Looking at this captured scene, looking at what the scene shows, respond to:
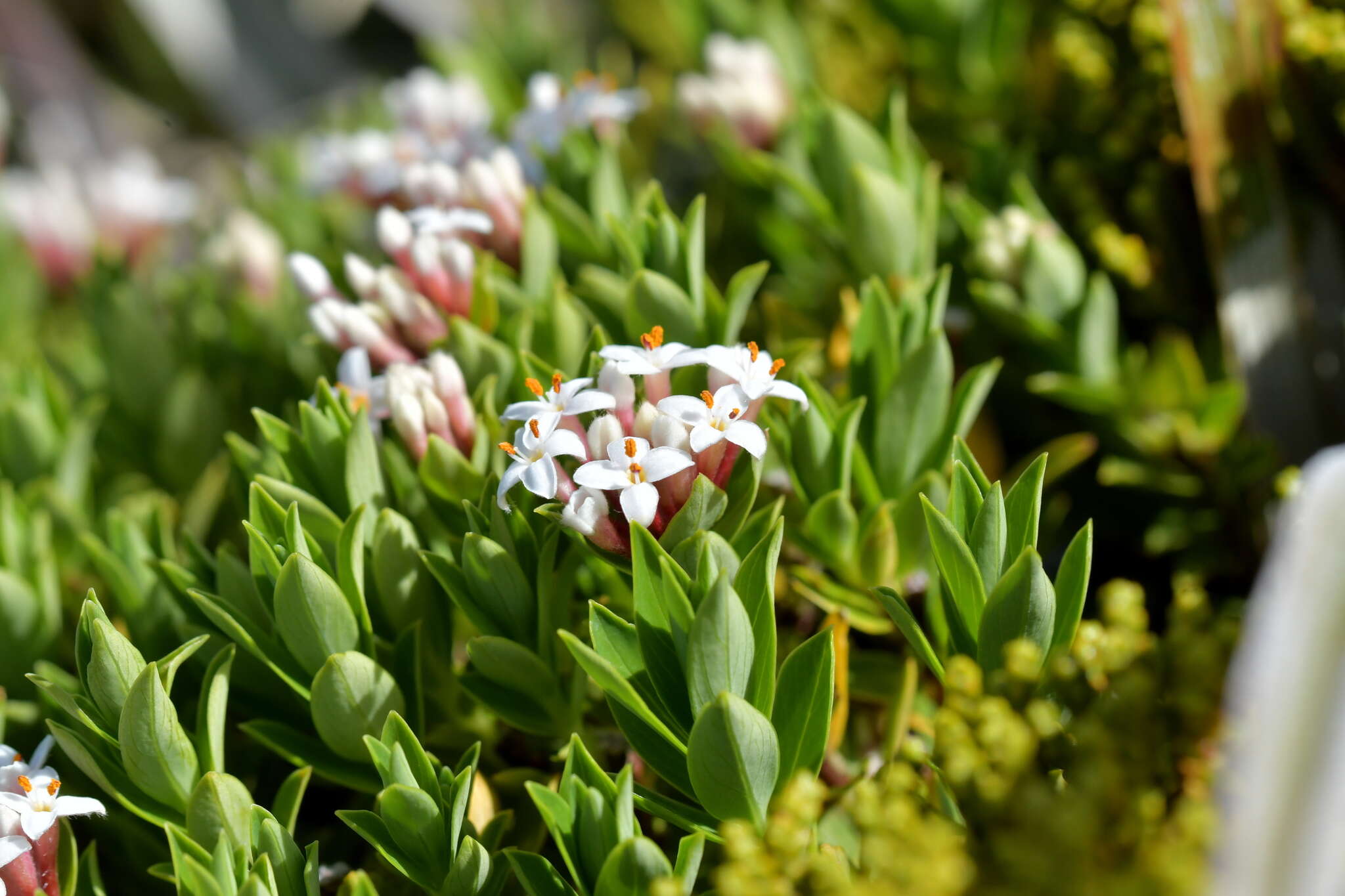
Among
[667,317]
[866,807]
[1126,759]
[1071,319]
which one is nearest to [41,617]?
[667,317]

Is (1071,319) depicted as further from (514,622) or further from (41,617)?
(41,617)

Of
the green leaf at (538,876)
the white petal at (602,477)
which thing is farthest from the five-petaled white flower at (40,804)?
the white petal at (602,477)

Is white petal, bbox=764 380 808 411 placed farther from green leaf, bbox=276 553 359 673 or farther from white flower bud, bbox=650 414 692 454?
green leaf, bbox=276 553 359 673

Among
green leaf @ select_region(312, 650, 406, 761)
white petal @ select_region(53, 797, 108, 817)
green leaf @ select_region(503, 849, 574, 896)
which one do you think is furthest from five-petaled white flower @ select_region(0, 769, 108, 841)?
green leaf @ select_region(503, 849, 574, 896)

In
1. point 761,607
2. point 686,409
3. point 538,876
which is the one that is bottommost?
point 538,876

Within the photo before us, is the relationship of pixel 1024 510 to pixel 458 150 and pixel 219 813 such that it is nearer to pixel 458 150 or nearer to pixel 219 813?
pixel 219 813

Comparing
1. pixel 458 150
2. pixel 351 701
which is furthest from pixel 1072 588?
pixel 458 150
